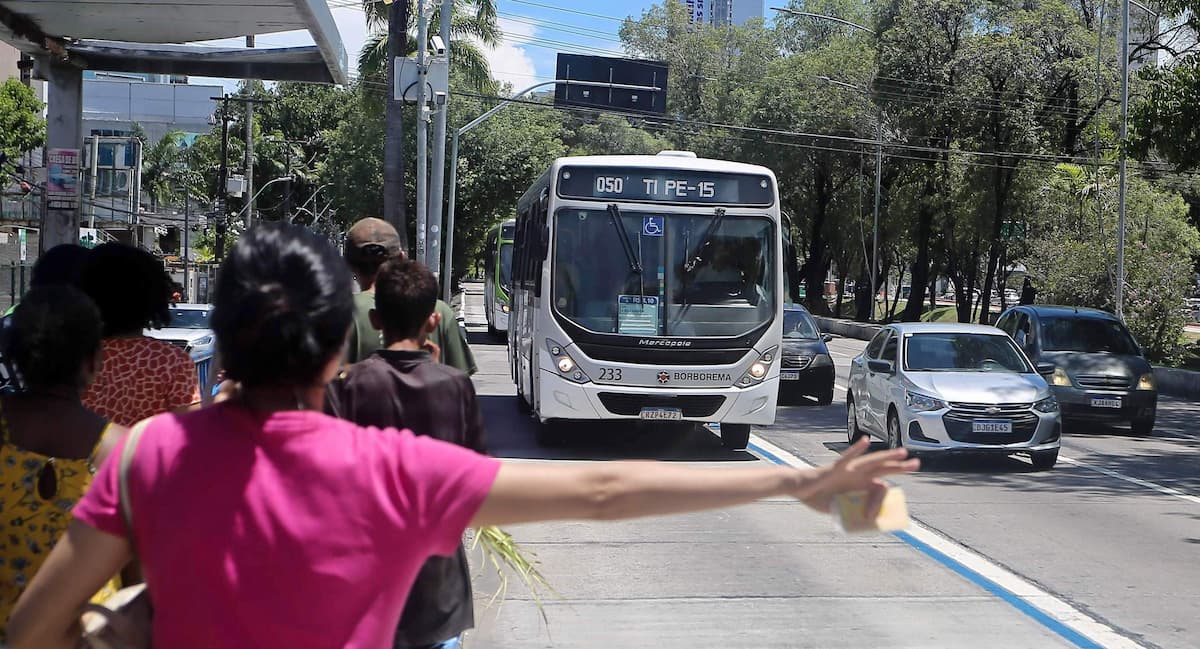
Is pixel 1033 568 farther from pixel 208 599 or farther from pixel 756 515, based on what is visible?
pixel 208 599

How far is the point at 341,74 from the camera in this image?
9758mm

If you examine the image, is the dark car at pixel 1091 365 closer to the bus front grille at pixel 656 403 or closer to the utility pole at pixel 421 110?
the bus front grille at pixel 656 403

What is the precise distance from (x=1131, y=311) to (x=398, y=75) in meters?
19.1

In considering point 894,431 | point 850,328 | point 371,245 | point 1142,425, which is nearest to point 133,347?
point 371,245

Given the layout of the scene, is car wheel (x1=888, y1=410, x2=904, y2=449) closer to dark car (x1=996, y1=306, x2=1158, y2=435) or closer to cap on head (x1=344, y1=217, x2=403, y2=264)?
dark car (x1=996, y1=306, x2=1158, y2=435)

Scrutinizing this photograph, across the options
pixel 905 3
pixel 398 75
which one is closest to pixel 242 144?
pixel 905 3

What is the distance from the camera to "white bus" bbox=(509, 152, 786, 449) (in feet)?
45.5

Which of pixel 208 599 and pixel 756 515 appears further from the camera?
pixel 756 515

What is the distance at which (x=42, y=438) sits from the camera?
2.88 m

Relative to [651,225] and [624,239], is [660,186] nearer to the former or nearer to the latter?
[651,225]

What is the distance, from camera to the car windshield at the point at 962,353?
14719mm

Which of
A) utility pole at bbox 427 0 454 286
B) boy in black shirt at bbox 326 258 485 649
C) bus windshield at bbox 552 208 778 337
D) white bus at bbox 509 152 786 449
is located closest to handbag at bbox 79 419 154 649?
boy in black shirt at bbox 326 258 485 649

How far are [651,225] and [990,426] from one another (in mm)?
4115

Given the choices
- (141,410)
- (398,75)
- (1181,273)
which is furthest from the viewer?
(1181,273)
